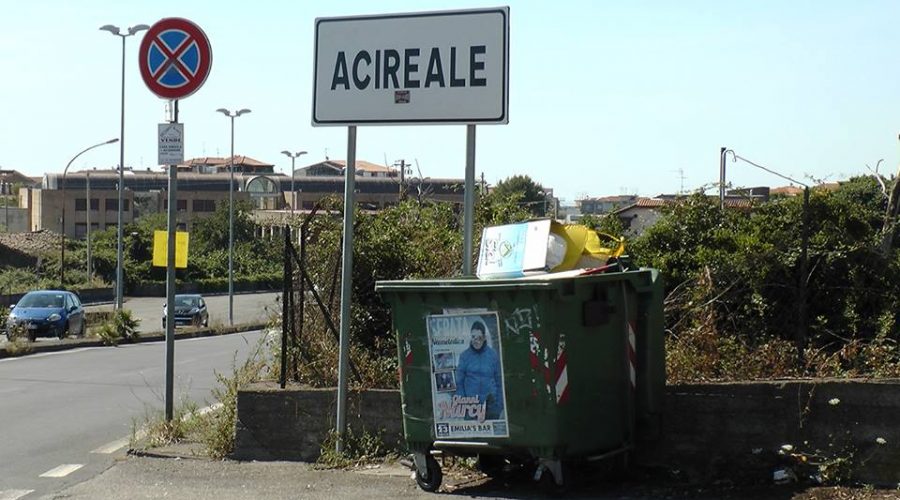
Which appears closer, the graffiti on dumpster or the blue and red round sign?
the graffiti on dumpster

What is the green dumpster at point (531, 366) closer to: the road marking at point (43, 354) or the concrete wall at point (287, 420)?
the concrete wall at point (287, 420)

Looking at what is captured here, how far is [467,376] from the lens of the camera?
7.32m

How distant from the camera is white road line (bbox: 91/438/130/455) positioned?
10664mm

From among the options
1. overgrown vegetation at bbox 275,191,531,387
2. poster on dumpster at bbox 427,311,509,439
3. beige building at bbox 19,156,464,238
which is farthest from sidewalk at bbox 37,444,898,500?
beige building at bbox 19,156,464,238

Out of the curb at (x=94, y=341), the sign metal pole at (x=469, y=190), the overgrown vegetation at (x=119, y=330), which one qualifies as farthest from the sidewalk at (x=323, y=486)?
the overgrown vegetation at (x=119, y=330)

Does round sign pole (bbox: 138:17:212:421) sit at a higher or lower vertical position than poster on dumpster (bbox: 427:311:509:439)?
higher

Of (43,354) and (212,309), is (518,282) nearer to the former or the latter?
(43,354)

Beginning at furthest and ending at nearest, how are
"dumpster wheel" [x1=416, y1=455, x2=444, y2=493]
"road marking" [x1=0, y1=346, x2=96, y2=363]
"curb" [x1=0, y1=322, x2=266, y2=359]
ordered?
"curb" [x1=0, y1=322, x2=266, y2=359] → "road marking" [x1=0, y1=346, x2=96, y2=363] → "dumpster wheel" [x1=416, y1=455, x2=444, y2=493]

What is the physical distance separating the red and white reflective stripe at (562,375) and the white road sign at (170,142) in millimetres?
4831

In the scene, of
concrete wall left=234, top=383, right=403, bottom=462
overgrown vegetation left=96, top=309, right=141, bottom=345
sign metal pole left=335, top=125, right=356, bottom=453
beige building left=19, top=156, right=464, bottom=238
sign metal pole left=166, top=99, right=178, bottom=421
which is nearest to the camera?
sign metal pole left=335, top=125, right=356, bottom=453

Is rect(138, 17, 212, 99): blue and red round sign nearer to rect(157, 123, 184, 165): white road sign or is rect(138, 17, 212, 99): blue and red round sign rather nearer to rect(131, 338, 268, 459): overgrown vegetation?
rect(157, 123, 184, 165): white road sign

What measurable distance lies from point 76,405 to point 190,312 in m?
29.5

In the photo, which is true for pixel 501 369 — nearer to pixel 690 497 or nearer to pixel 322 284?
pixel 690 497

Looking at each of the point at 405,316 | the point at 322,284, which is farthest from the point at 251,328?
the point at 405,316
